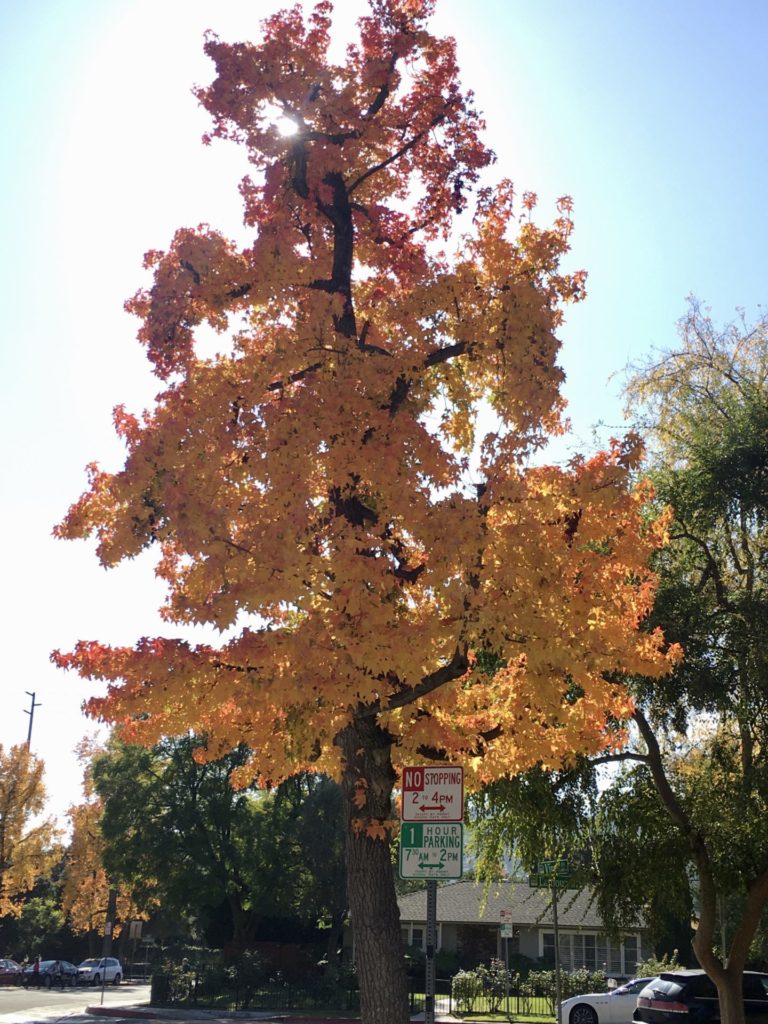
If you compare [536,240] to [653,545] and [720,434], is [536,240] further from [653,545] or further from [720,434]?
[720,434]

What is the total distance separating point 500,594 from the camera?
780 centimetres

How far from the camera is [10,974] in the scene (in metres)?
49.5

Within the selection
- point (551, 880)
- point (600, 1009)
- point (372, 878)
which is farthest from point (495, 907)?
point (372, 878)

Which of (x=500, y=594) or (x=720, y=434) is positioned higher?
(x=720, y=434)

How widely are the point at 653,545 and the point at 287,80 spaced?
6.19 metres

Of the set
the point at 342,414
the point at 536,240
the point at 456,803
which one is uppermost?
the point at 536,240

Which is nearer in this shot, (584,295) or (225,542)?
(225,542)

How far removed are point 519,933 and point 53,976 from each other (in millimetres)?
24611

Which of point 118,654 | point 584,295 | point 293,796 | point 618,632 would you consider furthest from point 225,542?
point 293,796

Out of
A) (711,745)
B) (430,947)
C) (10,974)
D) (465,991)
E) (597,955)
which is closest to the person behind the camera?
(430,947)

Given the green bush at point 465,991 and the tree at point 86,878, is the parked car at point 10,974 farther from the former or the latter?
the green bush at point 465,991

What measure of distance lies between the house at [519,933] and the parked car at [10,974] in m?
22.1

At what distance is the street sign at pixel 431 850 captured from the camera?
770 centimetres

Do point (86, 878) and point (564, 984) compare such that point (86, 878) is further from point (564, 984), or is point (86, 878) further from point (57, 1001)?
point (564, 984)
